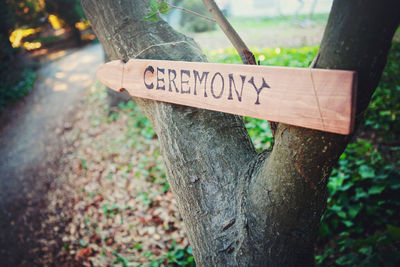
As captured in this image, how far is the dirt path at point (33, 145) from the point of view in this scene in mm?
3477

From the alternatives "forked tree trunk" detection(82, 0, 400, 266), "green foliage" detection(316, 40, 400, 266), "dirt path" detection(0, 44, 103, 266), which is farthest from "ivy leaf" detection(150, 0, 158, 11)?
"dirt path" detection(0, 44, 103, 266)

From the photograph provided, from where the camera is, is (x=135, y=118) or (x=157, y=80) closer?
(x=157, y=80)

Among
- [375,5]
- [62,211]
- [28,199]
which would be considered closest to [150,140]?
[62,211]

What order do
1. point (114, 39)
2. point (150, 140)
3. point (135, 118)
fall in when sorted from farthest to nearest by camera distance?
point (135, 118) < point (150, 140) < point (114, 39)

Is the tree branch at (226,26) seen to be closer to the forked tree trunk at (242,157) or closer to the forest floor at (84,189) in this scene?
the forked tree trunk at (242,157)

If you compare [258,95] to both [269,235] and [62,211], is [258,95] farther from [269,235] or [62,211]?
[62,211]

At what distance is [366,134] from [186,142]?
305cm

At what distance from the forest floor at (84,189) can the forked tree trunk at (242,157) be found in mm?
1446

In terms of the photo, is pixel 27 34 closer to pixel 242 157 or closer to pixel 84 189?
pixel 84 189

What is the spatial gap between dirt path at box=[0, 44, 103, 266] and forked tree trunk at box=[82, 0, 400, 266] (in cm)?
310

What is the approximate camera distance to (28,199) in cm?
391

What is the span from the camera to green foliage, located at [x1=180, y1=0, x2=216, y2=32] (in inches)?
409

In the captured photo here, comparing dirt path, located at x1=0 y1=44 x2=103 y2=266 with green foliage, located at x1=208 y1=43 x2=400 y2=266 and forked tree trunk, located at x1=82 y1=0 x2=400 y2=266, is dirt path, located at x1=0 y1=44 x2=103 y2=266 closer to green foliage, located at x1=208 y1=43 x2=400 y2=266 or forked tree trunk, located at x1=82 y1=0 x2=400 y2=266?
forked tree trunk, located at x1=82 y1=0 x2=400 y2=266

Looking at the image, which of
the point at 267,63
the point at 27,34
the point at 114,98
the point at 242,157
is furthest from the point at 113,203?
the point at 27,34
